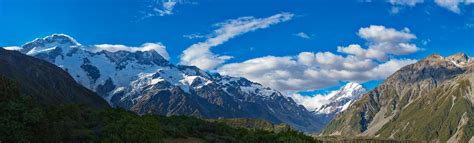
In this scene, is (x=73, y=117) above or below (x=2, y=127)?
above

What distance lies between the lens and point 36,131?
7706 centimetres

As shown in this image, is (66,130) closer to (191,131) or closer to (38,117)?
(38,117)

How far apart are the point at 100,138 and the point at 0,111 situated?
95.9ft

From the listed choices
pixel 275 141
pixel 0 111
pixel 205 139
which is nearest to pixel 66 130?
pixel 0 111

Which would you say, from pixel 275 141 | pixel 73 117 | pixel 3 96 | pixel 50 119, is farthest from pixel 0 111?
pixel 275 141

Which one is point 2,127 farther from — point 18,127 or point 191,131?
point 191,131

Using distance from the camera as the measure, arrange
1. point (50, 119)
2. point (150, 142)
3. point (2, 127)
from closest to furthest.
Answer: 1. point (2, 127)
2. point (50, 119)
3. point (150, 142)

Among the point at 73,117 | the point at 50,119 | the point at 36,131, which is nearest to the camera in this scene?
the point at 36,131

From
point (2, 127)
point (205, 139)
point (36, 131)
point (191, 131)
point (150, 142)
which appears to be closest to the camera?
point (2, 127)

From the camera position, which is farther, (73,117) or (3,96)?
(73,117)

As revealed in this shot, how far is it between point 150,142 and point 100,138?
29.9 ft

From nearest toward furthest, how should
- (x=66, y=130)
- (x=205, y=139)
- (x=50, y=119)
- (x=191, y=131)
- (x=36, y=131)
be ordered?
(x=36, y=131) < (x=50, y=119) < (x=66, y=130) < (x=205, y=139) < (x=191, y=131)

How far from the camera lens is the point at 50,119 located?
87938 millimetres

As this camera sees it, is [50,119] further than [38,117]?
Yes
